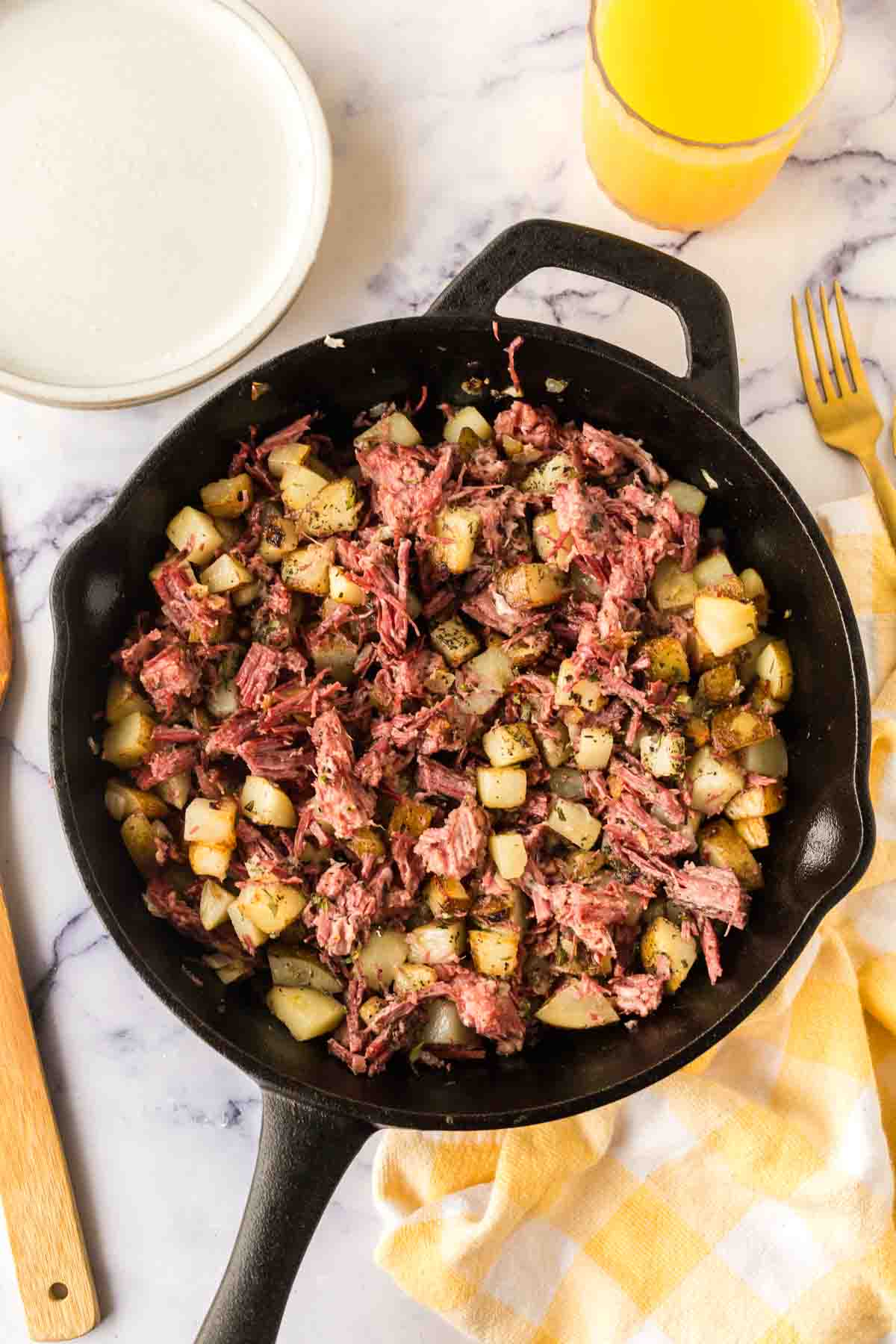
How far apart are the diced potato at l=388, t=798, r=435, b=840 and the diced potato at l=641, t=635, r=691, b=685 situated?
46 centimetres

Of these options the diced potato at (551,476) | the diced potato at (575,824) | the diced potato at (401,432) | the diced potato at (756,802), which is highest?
the diced potato at (401,432)

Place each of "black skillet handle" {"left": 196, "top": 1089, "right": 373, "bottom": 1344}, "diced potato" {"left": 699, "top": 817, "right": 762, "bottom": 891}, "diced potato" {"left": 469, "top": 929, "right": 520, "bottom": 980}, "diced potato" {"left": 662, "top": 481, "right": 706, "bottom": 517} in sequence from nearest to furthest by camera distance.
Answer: "black skillet handle" {"left": 196, "top": 1089, "right": 373, "bottom": 1344} < "diced potato" {"left": 469, "top": 929, "right": 520, "bottom": 980} < "diced potato" {"left": 699, "top": 817, "right": 762, "bottom": 891} < "diced potato" {"left": 662, "top": 481, "right": 706, "bottom": 517}

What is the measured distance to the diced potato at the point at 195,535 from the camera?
2.14m

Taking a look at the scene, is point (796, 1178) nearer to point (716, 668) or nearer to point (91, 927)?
point (716, 668)

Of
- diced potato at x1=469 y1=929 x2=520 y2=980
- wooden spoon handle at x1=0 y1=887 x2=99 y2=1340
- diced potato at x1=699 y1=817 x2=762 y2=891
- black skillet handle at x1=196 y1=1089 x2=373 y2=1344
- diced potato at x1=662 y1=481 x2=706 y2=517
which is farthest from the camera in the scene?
wooden spoon handle at x1=0 y1=887 x2=99 y2=1340

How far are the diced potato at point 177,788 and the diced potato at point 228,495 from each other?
1.60ft

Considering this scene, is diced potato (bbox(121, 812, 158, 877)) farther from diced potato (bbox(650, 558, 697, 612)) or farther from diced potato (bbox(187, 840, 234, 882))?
diced potato (bbox(650, 558, 697, 612))

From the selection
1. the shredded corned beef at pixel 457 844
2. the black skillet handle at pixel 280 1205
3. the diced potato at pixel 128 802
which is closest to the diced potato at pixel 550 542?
the shredded corned beef at pixel 457 844

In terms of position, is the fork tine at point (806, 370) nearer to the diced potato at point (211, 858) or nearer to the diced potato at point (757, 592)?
the diced potato at point (757, 592)

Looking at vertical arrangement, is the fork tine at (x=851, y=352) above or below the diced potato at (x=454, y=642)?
above

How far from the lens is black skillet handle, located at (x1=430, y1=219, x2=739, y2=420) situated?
206cm

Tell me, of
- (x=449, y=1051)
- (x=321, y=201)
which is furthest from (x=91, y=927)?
(x=321, y=201)

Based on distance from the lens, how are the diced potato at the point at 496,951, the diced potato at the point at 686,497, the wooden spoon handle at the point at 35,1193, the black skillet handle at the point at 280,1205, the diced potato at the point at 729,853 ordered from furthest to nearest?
the wooden spoon handle at the point at 35,1193, the diced potato at the point at 686,497, the diced potato at the point at 729,853, the diced potato at the point at 496,951, the black skillet handle at the point at 280,1205

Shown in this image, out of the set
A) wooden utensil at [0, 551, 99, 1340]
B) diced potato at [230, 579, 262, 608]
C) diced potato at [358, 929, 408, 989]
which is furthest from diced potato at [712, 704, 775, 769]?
wooden utensil at [0, 551, 99, 1340]
